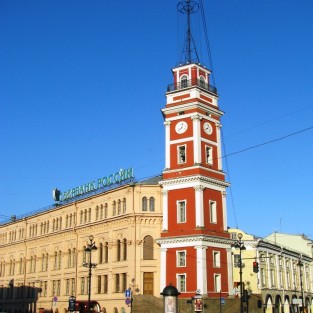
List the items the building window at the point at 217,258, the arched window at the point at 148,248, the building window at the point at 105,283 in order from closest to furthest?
the building window at the point at 217,258 < the arched window at the point at 148,248 < the building window at the point at 105,283

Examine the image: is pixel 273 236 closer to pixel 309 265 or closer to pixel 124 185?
pixel 309 265

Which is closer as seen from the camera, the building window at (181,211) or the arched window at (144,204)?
the building window at (181,211)

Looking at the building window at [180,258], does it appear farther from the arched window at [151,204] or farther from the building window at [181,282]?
the arched window at [151,204]

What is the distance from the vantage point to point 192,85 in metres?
58.8

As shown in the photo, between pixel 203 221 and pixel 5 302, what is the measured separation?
1713 inches

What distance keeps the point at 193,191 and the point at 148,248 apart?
851 cm

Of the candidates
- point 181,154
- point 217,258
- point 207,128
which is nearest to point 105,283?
point 217,258

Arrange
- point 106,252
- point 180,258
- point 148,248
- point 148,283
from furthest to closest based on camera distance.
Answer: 1. point 106,252
2. point 148,248
3. point 148,283
4. point 180,258

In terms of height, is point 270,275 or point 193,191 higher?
point 193,191

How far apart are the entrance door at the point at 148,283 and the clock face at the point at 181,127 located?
53.0ft

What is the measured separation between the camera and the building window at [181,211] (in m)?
55.0

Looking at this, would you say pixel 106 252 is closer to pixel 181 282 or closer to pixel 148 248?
pixel 148 248

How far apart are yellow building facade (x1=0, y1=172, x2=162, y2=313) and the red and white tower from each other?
279cm

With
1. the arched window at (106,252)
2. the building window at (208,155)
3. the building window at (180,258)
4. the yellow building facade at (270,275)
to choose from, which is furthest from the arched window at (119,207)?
the yellow building facade at (270,275)
